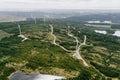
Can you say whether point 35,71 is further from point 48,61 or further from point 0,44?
point 0,44

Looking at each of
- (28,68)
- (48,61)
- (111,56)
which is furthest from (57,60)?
(111,56)

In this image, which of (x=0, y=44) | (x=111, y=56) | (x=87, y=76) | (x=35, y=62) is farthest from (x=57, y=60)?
(x=0, y=44)

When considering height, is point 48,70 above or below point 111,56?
above

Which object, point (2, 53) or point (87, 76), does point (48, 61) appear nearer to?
point (87, 76)

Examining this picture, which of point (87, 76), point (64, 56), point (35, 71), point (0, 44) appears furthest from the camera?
point (0, 44)

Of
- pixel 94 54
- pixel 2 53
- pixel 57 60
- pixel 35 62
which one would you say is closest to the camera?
pixel 35 62

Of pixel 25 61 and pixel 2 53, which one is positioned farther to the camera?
pixel 2 53

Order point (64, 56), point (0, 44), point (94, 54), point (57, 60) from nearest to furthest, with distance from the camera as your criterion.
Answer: point (57, 60)
point (64, 56)
point (94, 54)
point (0, 44)

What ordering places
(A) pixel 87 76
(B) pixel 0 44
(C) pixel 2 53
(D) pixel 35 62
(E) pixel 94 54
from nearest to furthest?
(A) pixel 87 76, (D) pixel 35 62, (C) pixel 2 53, (E) pixel 94 54, (B) pixel 0 44

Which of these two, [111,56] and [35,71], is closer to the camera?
[35,71]
